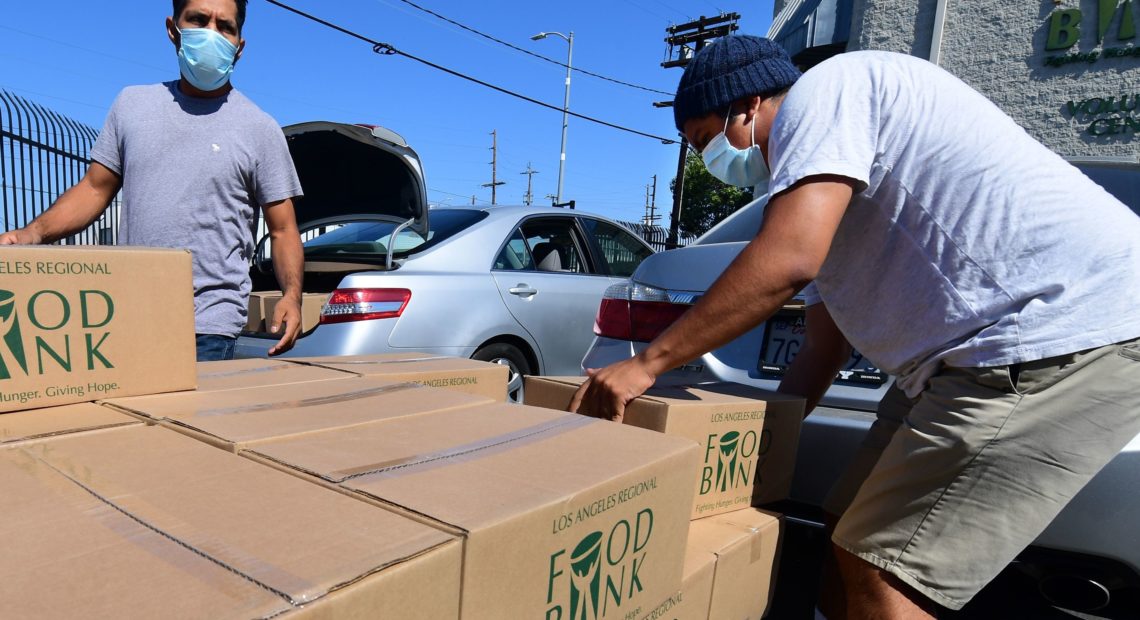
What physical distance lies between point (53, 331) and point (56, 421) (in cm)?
19

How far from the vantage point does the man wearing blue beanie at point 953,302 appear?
4.14 feet

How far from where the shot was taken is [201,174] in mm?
2045

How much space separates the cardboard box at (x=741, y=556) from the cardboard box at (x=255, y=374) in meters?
0.89

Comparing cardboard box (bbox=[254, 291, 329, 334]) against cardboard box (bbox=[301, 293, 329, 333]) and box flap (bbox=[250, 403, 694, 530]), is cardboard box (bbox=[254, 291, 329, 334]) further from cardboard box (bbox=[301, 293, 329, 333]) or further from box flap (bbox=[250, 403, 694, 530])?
box flap (bbox=[250, 403, 694, 530])

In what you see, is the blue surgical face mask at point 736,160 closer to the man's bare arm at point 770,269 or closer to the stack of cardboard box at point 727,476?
the man's bare arm at point 770,269

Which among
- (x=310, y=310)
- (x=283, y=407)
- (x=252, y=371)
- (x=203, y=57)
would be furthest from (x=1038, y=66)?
(x=283, y=407)

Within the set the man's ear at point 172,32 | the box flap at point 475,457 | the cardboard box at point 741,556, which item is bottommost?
the cardboard box at point 741,556

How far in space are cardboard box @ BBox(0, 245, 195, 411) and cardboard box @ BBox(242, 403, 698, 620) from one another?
0.47m

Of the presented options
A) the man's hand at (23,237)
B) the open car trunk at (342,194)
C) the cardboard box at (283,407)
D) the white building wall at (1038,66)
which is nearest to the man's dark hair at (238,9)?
the man's hand at (23,237)

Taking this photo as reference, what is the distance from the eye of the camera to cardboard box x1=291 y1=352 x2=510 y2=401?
5.46ft

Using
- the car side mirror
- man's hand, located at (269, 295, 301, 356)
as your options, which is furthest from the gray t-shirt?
the car side mirror

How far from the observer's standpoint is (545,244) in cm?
461

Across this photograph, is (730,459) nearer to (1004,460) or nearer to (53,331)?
(1004,460)

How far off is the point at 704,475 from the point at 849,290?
51 centimetres
